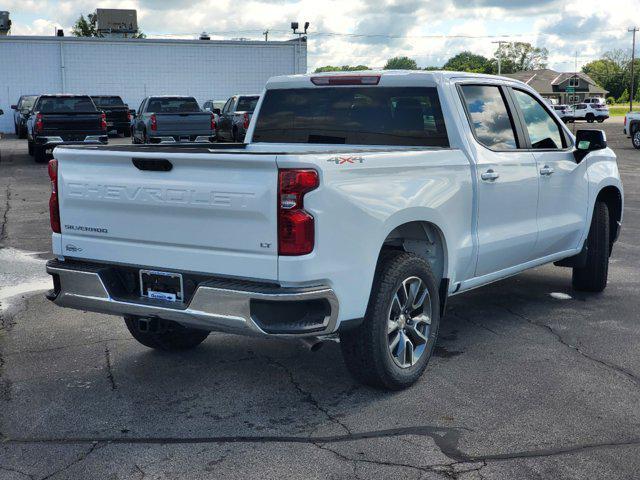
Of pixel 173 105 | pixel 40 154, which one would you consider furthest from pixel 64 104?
pixel 173 105

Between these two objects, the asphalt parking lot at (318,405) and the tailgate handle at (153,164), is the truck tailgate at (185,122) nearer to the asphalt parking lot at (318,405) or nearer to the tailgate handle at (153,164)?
the asphalt parking lot at (318,405)

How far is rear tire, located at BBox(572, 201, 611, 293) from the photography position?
24.9 feet

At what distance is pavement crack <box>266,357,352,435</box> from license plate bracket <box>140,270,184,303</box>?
0.97m

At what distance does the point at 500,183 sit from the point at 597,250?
206 cm

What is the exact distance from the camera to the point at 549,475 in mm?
3977

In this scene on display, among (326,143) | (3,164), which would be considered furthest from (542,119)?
(3,164)

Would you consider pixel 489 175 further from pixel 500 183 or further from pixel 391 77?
pixel 391 77

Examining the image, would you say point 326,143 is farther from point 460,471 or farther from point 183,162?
point 460,471

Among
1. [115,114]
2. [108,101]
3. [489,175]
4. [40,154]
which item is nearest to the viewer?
[489,175]

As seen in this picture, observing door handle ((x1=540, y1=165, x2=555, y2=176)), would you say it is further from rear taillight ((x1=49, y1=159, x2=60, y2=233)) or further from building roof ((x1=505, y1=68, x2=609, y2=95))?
building roof ((x1=505, y1=68, x2=609, y2=95))

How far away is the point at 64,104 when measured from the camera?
24312mm

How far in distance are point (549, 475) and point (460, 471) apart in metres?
0.40

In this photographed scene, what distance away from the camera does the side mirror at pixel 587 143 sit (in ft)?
22.7

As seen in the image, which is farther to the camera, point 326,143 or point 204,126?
point 204,126
